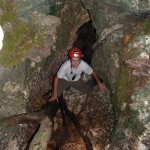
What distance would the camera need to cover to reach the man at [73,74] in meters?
8.30

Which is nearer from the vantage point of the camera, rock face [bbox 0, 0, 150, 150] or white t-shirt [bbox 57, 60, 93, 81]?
rock face [bbox 0, 0, 150, 150]

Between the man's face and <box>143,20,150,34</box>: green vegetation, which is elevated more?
<box>143,20,150,34</box>: green vegetation

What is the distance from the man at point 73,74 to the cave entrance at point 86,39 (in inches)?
54.2

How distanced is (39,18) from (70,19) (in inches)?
75.6

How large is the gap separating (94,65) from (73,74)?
59.5 inches

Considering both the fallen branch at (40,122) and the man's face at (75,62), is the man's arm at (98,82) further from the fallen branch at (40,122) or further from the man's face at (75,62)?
the fallen branch at (40,122)

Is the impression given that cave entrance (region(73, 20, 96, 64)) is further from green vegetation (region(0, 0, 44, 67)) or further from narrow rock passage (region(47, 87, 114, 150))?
green vegetation (region(0, 0, 44, 67))

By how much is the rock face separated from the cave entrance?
535 mm

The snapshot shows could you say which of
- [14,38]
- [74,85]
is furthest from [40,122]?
[14,38]

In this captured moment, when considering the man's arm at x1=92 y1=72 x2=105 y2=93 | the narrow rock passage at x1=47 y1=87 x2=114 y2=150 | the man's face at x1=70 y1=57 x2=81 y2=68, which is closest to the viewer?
the man's face at x1=70 y1=57 x2=81 y2=68

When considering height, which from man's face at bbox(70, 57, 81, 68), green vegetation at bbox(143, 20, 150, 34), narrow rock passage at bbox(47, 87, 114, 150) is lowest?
narrow rock passage at bbox(47, 87, 114, 150)

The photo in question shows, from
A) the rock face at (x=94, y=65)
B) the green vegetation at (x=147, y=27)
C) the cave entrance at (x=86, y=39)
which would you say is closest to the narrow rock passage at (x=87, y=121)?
the rock face at (x=94, y=65)

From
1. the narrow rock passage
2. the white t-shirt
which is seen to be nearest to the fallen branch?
the narrow rock passage

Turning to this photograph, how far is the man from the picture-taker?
8.30 metres
